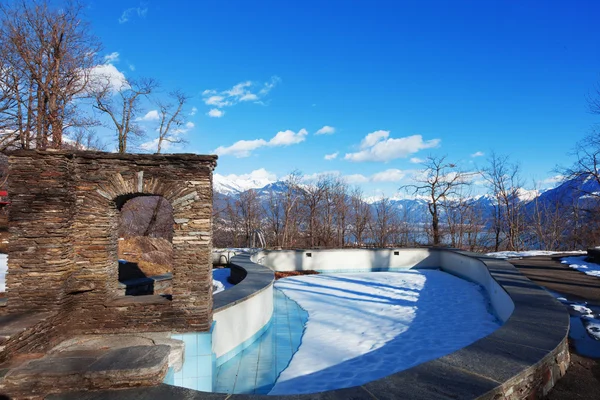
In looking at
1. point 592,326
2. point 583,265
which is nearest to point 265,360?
point 592,326

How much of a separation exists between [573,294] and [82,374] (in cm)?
868

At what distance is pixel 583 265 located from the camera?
403 inches

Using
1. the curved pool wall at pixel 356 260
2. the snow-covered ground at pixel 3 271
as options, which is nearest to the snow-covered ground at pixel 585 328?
the curved pool wall at pixel 356 260

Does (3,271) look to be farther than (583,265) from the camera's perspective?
No

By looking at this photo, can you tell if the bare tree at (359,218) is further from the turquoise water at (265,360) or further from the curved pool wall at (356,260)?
the turquoise water at (265,360)

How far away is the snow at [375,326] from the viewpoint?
Answer: 4758mm

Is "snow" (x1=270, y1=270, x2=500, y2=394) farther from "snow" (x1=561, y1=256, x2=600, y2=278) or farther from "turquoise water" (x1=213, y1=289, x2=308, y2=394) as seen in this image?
"snow" (x1=561, y1=256, x2=600, y2=278)

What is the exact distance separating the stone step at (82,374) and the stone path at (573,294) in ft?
12.7

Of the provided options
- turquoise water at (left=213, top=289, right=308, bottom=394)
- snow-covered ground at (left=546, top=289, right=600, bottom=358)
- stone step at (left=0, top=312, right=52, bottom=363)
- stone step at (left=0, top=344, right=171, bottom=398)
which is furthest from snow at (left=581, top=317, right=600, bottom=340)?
stone step at (left=0, top=312, right=52, bottom=363)

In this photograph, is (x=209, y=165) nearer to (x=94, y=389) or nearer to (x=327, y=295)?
(x=94, y=389)

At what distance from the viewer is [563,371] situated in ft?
11.1

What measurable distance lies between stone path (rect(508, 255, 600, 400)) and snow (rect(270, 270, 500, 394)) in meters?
1.64

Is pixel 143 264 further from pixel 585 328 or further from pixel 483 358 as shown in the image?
pixel 585 328

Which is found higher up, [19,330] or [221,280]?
[19,330]
